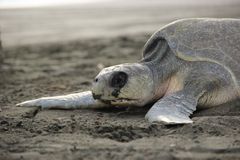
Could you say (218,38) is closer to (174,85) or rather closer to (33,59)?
(174,85)

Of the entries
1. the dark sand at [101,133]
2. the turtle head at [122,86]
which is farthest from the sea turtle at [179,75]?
the dark sand at [101,133]

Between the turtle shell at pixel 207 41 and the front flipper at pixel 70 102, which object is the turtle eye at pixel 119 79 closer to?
the front flipper at pixel 70 102

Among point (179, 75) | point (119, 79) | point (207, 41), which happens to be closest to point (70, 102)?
point (119, 79)

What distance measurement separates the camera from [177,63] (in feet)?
11.2

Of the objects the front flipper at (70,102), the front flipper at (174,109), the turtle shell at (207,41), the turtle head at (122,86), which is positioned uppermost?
the turtle shell at (207,41)

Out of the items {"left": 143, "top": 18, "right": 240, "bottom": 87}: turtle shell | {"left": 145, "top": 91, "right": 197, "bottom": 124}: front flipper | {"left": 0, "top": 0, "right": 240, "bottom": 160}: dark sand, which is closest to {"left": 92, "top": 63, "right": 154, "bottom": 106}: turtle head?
{"left": 0, "top": 0, "right": 240, "bottom": 160}: dark sand

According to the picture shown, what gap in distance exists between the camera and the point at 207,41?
11.1 ft

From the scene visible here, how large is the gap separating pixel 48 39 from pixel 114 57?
→ 11.4 ft

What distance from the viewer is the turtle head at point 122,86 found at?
3205 millimetres

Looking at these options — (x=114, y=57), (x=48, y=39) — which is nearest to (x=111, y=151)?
(x=114, y=57)

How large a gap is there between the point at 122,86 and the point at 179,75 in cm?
45

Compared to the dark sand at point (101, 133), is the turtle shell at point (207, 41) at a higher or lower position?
higher

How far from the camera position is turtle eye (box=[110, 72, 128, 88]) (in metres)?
3.22

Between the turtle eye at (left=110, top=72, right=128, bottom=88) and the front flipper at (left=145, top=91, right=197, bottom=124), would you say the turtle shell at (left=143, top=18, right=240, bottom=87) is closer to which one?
the front flipper at (left=145, top=91, right=197, bottom=124)
